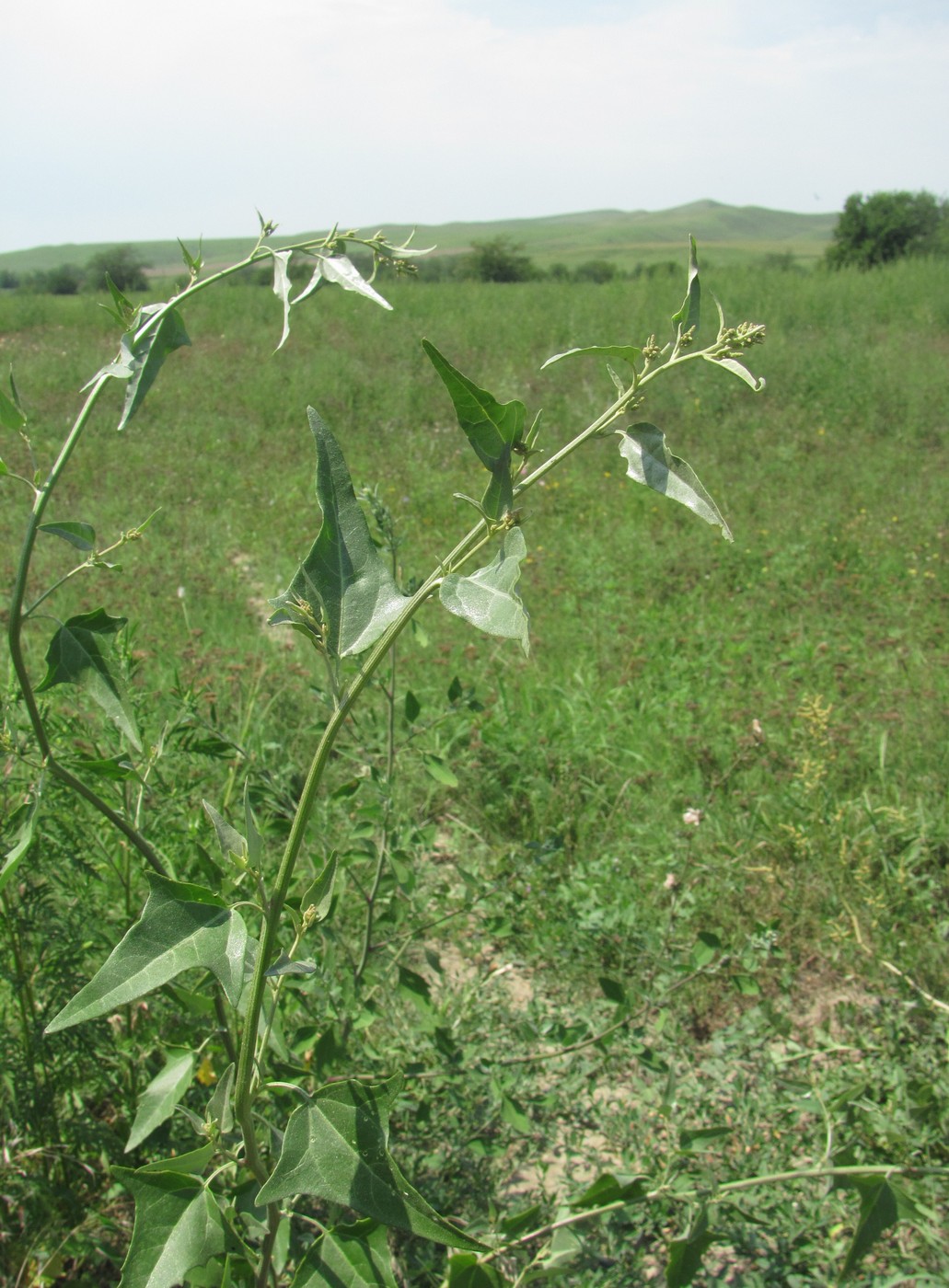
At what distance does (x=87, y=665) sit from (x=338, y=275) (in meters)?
0.37

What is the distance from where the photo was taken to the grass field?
1.32 m

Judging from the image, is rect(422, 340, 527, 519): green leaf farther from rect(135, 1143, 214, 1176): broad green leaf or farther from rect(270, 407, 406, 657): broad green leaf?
rect(135, 1143, 214, 1176): broad green leaf

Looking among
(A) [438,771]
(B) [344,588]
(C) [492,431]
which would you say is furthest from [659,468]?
(A) [438,771]

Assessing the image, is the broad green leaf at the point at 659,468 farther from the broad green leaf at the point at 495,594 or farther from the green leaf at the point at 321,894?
the green leaf at the point at 321,894

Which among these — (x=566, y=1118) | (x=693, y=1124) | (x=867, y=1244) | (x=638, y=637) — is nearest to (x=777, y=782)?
(x=638, y=637)

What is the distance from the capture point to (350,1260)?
61 cm

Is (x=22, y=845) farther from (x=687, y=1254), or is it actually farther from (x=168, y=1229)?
(x=687, y=1254)

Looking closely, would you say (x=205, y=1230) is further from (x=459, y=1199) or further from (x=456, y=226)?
(x=456, y=226)

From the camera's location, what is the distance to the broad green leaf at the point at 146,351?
27.7 inches

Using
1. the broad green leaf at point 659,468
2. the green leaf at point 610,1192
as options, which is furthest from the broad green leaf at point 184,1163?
the broad green leaf at point 659,468

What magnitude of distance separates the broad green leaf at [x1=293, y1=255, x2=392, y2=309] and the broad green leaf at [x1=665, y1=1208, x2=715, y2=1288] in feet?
2.85

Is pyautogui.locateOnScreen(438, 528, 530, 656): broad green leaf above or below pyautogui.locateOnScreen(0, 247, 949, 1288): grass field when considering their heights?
above

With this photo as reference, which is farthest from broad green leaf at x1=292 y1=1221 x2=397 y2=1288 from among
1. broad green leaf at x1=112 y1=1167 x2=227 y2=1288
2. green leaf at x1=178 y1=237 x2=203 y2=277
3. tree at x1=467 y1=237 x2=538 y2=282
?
tree at x1=467 y1=237 x2=538 y2=282

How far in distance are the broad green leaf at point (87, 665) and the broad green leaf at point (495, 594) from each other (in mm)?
359
